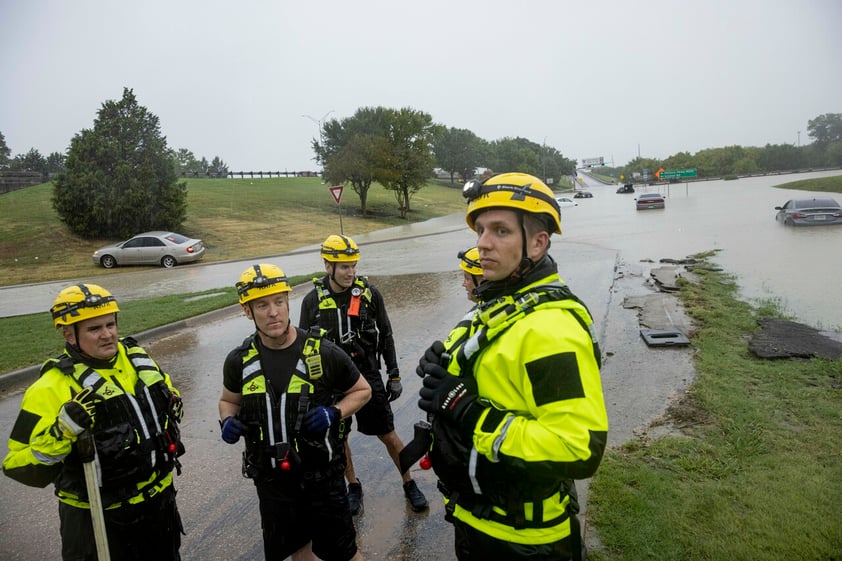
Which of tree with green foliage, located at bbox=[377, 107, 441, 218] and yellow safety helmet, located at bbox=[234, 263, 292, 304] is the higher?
tree with green foliage, located at bbox=[377, 107, 441, 218]

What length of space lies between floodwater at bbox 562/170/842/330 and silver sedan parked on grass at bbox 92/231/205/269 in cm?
1728

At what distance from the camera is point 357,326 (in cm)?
445

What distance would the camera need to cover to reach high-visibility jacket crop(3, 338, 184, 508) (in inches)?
101

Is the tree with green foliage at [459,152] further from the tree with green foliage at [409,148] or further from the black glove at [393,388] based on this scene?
the black glove at [393,388]

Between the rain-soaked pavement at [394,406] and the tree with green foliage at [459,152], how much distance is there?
68.9 m

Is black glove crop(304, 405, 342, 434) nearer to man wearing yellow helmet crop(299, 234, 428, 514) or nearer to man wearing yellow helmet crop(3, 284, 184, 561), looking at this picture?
man wearing yellow helmet crop(3, 284, 184, 561)

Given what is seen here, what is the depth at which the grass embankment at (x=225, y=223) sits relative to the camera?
2281cm

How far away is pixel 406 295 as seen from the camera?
41.5 feet

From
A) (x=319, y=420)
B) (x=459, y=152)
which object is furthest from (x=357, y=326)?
(x=459, y=152)

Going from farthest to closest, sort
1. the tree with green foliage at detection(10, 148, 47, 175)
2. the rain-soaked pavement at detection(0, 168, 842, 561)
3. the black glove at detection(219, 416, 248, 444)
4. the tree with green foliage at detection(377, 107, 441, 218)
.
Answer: the tree with green foliage at detection(10, 148, 47, 175)
the tree with green foliage at detection(377, 107, 441, 218)
the rain-soaked pavement at detection(0, 168, 842, 561)
the black glove at detection(219, 416, 248, 444)

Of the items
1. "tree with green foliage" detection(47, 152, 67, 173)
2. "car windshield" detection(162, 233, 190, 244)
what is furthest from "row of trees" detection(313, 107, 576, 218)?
"tree with green foliage" detection(47, 152, 67, 173)

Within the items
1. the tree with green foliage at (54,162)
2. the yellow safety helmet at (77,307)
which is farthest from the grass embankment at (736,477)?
the tree with green foliage at (54,162)

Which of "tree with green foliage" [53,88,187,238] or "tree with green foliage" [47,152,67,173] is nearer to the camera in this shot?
"tree with green foliage" [53,88,187,238]

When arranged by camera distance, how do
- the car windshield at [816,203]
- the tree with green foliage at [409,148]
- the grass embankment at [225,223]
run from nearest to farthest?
the car windshield at [816,203]
the grass embankment at [225,223]
the tree with green foliage at [409,148]
